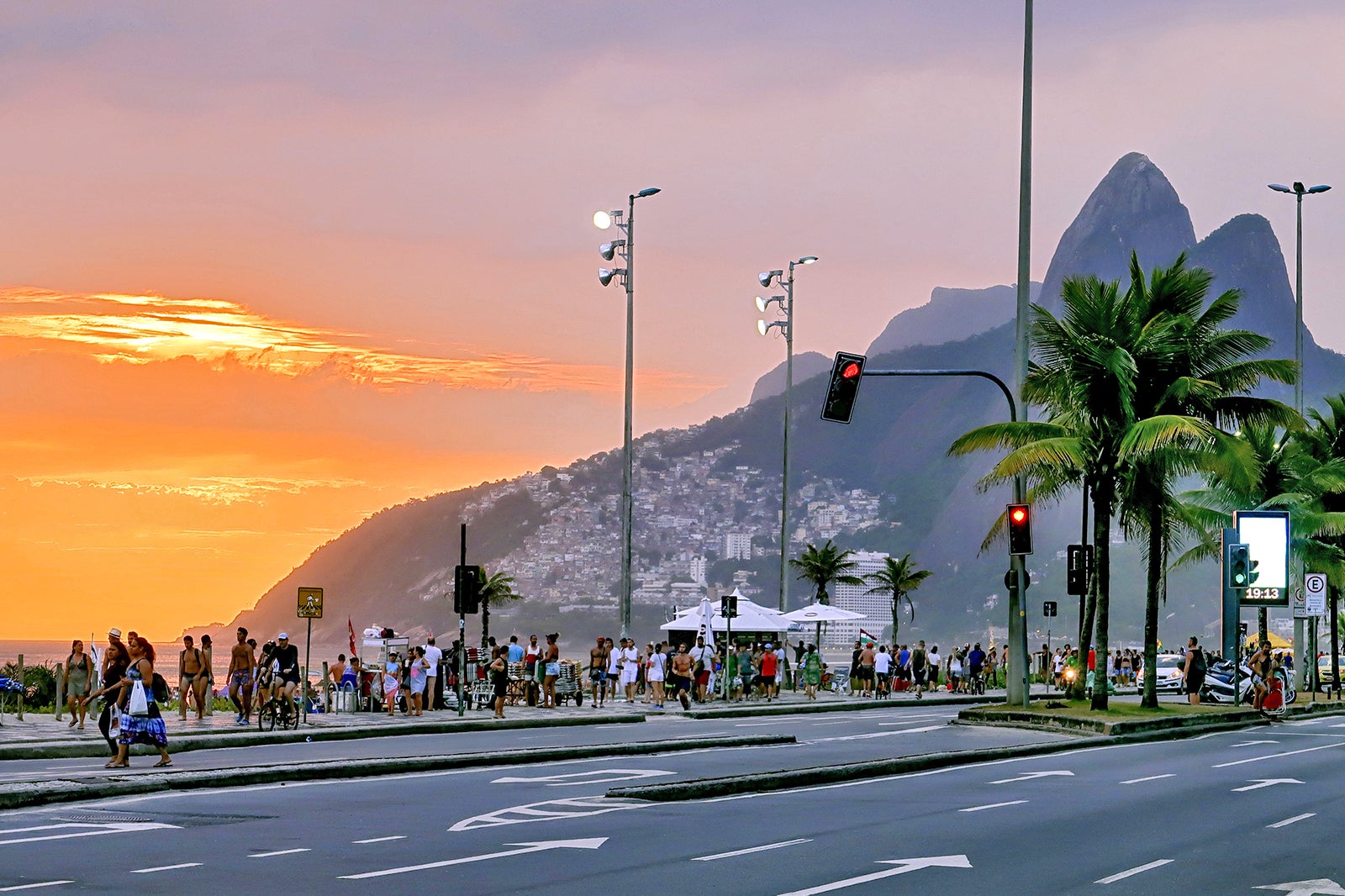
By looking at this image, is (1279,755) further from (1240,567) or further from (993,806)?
(1240,567)

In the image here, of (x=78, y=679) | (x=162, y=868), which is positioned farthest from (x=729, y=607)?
(x=162, y=868)

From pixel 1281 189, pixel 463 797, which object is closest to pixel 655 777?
pixel 463 797

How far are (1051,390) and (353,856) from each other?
27.3 meters

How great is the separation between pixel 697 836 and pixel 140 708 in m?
8.85

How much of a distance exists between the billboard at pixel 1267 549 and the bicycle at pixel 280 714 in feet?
91.3

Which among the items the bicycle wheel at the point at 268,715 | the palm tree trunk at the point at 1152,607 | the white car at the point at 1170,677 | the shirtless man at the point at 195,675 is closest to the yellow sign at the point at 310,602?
the shirtless man at the point at 195,675

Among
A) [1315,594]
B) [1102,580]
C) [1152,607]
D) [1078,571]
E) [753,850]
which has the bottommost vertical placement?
[753,850]

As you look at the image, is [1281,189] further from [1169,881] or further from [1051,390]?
[1169,881]

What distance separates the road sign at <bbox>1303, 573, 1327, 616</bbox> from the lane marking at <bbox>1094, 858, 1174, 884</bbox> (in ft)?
122

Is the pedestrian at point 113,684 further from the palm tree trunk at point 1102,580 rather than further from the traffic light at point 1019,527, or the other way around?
the palm tree trunk at point 1102,580

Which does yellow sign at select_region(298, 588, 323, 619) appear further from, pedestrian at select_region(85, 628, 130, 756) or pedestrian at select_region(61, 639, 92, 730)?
pedestrian at select_region(85, 628, 130, 756)

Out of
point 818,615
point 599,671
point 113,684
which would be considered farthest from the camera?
point 818,615

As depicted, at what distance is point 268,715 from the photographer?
103 feet

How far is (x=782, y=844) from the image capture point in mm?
15547
